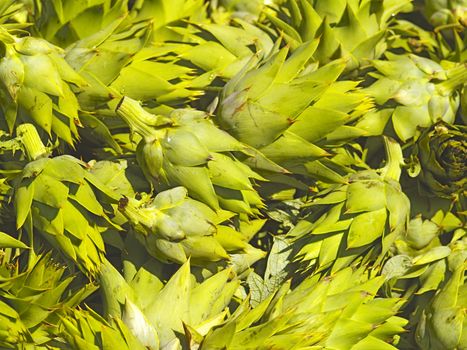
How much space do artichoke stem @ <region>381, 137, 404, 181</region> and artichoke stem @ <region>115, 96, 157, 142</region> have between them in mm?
611

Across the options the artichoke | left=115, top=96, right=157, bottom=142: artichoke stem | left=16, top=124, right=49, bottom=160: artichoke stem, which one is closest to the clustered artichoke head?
the artichoke

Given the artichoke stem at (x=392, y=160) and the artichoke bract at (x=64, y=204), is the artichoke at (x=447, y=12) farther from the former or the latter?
the artichoke bract at (x=64, y=204)

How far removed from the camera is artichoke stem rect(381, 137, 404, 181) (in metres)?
2.48

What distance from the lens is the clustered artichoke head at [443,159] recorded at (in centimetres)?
250

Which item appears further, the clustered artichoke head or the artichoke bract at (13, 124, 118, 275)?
the clustered artichoke head

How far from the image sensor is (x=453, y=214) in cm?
261

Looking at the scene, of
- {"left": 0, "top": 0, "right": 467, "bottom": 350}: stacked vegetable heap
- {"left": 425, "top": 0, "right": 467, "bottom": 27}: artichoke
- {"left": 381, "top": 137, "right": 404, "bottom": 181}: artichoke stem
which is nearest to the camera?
{"left": 0, "top": 0, "right": 467, "bottom": 350}: stacked vegetable heap

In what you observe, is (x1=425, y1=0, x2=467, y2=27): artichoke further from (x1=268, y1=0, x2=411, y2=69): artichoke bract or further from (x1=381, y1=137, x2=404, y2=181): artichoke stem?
(x1=381, y1=137, x2=404, y2=181): artichoke stem

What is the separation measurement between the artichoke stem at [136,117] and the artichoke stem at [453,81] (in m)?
0.79

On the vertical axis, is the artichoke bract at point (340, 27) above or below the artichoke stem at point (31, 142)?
above

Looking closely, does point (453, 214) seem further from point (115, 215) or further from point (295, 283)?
point (115, 215)

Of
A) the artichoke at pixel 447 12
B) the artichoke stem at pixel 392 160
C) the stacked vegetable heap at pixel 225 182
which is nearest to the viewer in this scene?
the stacked vegetable heap at pixel 225 182

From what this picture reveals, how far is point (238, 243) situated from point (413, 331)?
53cm

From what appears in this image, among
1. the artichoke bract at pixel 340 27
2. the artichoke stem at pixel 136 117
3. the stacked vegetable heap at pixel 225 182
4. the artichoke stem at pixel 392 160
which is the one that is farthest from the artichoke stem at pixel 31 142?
the artichoke stem at pixel 392 160
